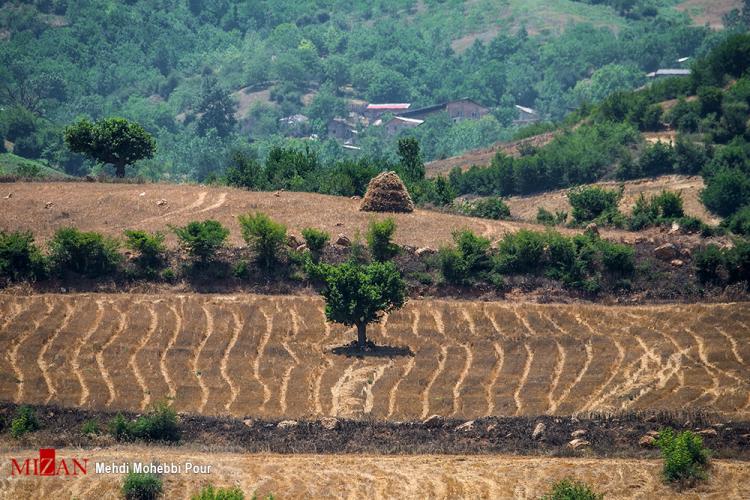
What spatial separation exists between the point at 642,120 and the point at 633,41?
280ft

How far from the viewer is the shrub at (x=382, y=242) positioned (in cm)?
7125

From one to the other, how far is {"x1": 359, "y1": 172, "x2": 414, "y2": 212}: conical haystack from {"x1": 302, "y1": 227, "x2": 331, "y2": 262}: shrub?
21.9ft

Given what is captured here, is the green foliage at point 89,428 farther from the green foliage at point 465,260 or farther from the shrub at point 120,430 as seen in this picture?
the green foliage at point 465,260

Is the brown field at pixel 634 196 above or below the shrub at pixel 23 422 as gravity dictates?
below

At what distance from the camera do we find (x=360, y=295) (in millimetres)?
63281

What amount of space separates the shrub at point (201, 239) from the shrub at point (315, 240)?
369cm

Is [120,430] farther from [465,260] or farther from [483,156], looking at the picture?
[483,156]

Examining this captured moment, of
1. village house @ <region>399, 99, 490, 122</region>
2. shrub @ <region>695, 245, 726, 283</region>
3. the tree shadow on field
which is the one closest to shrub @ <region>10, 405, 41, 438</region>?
the tree shadow on field

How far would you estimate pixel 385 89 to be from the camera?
7692 inches

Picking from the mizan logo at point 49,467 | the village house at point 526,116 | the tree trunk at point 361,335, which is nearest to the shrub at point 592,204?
the tree trunk at point 361,335

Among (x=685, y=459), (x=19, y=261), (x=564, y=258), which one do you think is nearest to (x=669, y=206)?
(x=564, y=258)

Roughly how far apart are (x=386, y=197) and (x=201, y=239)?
39.5 ft

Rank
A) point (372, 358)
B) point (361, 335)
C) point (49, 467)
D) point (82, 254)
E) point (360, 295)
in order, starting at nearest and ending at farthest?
point (49, 467) → point (372, 358) → point (360, 295) → point (361, 335) → point (82, 254)

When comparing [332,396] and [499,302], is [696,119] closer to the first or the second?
[499,302]
